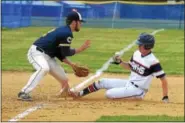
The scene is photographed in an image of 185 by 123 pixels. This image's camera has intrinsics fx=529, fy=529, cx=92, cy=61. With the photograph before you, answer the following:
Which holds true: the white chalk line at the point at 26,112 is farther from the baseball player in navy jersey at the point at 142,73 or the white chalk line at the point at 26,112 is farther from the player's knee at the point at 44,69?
the baseball player in navy jersey at the point at 142,73

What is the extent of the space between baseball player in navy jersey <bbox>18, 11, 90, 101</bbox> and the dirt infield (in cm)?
35

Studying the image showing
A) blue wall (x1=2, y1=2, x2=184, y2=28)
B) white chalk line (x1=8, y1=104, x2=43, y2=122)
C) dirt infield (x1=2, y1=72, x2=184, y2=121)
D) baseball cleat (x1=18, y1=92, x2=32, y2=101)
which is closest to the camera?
white chalk line (x1=8, y1=104, x2=43, y2=122)

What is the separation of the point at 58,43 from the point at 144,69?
1.56 meters

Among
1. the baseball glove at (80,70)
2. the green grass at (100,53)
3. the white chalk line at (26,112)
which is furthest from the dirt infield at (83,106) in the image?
the green grass at (100,53)

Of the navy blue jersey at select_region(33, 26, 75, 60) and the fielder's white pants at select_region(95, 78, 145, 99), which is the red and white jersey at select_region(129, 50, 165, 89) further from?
the navy blue jersey at select_region(33, 26, 75, 60)

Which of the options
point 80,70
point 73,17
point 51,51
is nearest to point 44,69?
point 51,51

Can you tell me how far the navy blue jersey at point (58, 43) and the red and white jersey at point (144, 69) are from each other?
114cm

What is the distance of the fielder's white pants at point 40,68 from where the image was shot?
29.9 ft

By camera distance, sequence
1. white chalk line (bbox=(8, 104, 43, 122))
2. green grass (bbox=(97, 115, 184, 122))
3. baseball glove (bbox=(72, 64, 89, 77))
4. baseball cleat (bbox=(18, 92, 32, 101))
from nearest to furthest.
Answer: green grass (bbox=(97, 115, 184, 122)), white chalk line (bbox=(8, 104, 43, 122)), baseball cleat (bbox=(18, 92, 32, 101)), baseball glove (bbox=(72, 64, 89, 77))

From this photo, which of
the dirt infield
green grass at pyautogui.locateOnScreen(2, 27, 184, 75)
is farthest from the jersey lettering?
green grass at pyautogui.locateOnScreen(2, 27, 184, 75)

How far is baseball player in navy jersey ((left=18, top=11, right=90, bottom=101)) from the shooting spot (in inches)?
358

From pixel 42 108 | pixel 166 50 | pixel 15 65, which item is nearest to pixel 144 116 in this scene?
pixel 42 108

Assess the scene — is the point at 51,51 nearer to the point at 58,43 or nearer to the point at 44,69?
the point at 58,43

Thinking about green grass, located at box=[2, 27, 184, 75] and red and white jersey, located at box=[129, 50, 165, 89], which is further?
green grass, located at box=[2, 27, 184, 75]
